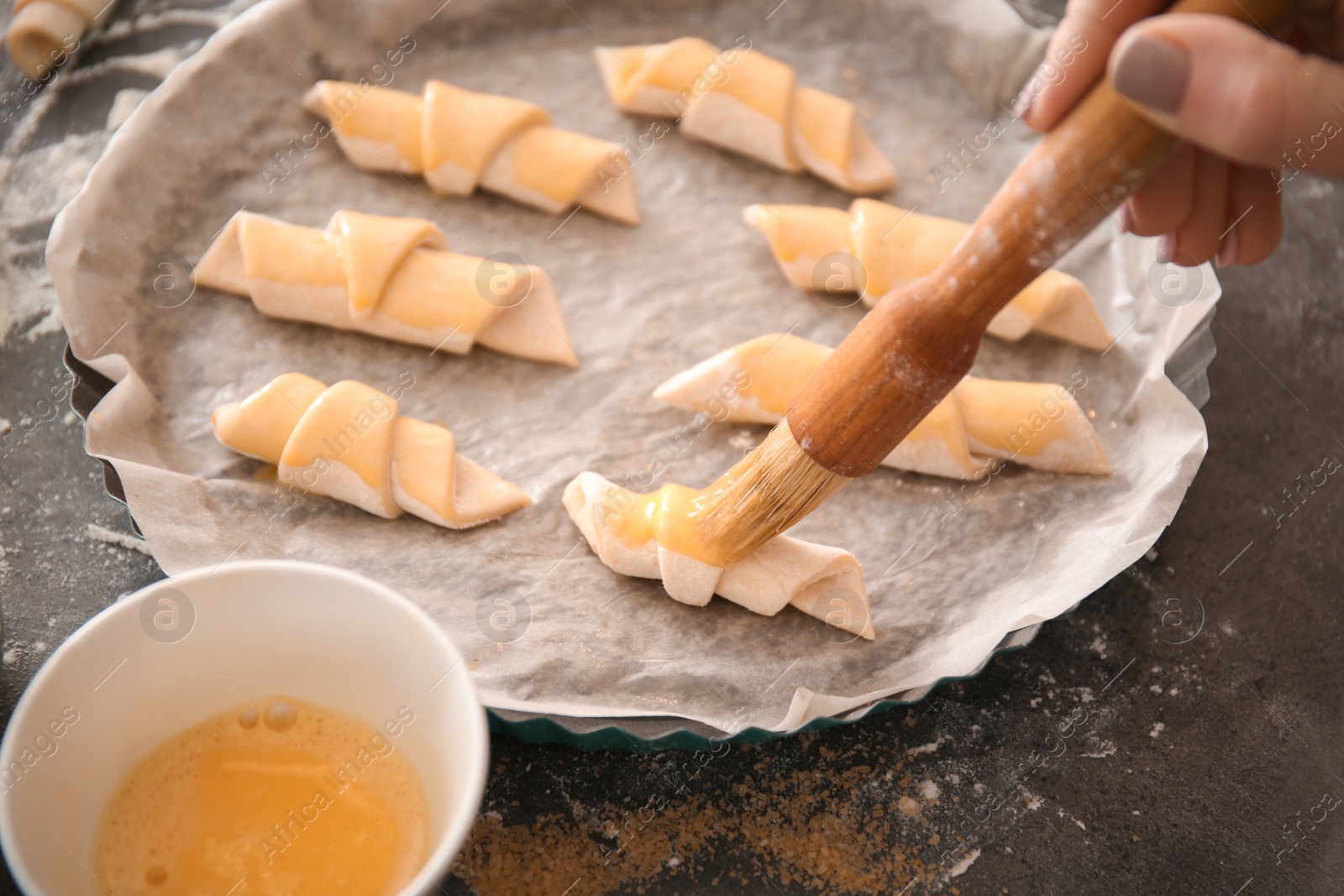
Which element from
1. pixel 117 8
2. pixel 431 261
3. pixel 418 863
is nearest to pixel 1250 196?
pixel 431 261

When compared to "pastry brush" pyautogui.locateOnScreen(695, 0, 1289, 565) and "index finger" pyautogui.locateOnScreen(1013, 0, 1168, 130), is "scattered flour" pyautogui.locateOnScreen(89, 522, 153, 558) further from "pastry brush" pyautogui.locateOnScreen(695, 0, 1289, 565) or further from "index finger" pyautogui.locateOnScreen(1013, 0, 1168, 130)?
"index finger" pyautogui.locateOnScreen(1013, 0, 1168, 130)

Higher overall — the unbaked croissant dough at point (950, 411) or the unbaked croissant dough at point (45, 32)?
the unbaked croissant dough at point (45, 32)

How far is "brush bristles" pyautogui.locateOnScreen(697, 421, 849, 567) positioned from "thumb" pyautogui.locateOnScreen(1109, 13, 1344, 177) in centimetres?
54

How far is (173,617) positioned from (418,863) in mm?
319

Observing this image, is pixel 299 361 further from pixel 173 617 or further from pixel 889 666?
pixel 889 666

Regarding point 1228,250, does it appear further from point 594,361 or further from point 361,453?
point 361,453

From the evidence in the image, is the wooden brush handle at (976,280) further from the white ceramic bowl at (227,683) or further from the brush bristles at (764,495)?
the white ceramic bowl at (227,683)

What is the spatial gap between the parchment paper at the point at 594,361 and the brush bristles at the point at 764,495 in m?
0.13

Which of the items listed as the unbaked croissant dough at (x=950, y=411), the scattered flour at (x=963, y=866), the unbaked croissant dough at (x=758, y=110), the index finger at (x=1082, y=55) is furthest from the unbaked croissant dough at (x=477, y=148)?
the scattered flour at (x=963, y=866)

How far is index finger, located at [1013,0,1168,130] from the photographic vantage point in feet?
3.50

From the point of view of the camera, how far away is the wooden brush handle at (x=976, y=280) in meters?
0.93

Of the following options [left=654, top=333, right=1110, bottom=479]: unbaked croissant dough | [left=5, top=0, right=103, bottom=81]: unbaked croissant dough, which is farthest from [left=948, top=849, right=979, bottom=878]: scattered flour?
[left=5, top=0, right=103, bottom=81]: unbaked croissant dough

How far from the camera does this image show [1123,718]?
1.32 metres

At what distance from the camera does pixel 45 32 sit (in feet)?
6.23
